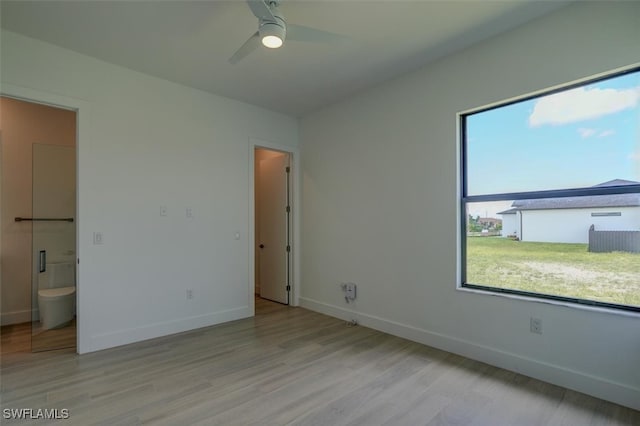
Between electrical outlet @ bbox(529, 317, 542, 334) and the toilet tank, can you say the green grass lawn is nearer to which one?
electrical outlet @ bbox(529, 317, 542, 334)

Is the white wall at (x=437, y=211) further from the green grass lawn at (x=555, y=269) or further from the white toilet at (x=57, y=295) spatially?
the white toilet at (x=57, y=295)

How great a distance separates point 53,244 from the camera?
3.91 metres

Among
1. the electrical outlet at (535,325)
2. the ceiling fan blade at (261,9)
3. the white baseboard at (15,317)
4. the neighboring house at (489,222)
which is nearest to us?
the ceiling fan blade at (261,9)

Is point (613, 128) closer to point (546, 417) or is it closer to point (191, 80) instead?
point (546, 417)

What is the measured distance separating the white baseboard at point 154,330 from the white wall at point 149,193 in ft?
0.03

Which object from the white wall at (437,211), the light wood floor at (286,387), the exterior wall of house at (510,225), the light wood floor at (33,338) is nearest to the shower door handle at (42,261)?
the light wood floor at (33,338)

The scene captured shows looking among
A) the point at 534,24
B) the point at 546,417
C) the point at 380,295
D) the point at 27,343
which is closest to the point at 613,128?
the point at 534,24

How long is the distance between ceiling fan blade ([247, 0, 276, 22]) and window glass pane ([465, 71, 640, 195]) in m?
2.14

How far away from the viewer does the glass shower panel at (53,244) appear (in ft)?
12.0

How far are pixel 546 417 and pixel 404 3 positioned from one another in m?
3.09

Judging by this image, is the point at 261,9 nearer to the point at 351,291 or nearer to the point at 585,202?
the point at 585,202

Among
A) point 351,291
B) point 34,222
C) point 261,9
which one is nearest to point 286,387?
point 351,291

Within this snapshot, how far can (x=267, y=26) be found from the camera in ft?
6.98

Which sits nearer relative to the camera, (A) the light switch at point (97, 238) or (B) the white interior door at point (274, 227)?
(A) the light switch at point (97, 238)
